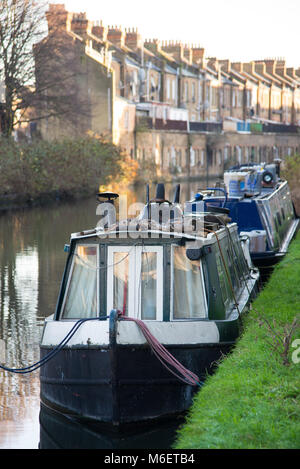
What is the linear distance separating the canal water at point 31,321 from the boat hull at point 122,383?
215 millimetres

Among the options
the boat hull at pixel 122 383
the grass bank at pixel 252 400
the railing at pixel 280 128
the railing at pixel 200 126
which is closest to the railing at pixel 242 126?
the railing at pixel 200 126

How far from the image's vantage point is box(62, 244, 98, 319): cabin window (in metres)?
9.34

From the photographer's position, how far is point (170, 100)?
7138 centimetres

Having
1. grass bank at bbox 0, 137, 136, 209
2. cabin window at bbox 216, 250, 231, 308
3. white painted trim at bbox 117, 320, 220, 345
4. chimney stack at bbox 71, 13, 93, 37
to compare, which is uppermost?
chimney stack at bbox 71, 13, 93, 37

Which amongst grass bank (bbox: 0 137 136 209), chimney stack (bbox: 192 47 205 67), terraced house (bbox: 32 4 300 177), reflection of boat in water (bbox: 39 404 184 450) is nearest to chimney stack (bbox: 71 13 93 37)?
terraced house (bbox: 32 4 300 177)

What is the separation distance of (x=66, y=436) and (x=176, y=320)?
5.66 ft

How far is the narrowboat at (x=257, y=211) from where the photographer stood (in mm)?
16312

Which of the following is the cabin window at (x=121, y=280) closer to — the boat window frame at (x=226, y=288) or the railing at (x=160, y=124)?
the boat window frame at (x=226, y=288)

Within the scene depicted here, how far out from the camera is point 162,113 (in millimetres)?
63125

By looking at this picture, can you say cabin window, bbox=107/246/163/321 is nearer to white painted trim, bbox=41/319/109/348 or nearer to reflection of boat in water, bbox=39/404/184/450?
white painted trim, bbox=41/319/109/348

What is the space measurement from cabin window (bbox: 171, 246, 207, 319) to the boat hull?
1.59 feet

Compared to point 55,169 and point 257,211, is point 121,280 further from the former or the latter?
point 55,169

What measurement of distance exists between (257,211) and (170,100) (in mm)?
55751
